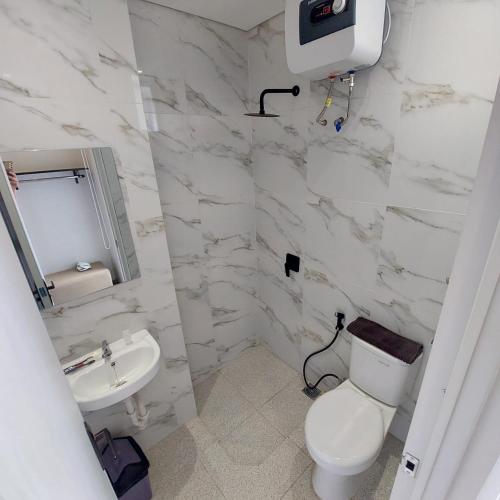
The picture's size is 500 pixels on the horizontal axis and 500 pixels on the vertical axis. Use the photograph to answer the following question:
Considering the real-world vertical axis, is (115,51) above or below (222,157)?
above

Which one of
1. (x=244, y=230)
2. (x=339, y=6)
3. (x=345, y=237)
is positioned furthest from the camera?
(x=244, y=230)

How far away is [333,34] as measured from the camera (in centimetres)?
109

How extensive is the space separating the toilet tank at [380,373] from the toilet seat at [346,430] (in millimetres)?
59

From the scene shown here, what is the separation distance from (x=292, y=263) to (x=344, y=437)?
42.4 inches

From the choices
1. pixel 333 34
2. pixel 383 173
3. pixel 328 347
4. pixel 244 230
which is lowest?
pixel 328 347

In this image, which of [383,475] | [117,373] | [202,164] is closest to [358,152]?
[202,164]

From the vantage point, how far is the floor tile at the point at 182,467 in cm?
157

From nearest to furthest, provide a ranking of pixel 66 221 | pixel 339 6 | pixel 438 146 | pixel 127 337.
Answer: pixel 339 6 → pixel 438 146 → pixel 66 221 → pixel 127 337

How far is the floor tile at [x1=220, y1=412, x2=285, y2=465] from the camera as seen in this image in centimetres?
173

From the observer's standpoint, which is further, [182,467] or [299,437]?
[299,437]

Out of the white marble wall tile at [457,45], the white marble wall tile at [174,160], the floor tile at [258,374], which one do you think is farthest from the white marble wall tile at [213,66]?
the floor tile at [258,374]

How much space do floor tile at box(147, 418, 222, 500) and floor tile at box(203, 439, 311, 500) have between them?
0.19 ft

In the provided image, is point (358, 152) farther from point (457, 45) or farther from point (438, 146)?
point (457, 45)

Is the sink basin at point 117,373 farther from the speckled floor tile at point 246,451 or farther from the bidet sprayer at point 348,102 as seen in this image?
→ the bidet sprayer at point 348,102
